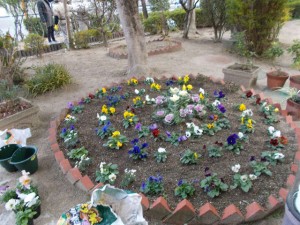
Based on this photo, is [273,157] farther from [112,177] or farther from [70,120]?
[70,120]

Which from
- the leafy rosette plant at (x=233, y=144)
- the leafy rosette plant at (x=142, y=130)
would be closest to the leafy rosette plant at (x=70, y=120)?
the leafy rosette plant at (x=142, y=130)

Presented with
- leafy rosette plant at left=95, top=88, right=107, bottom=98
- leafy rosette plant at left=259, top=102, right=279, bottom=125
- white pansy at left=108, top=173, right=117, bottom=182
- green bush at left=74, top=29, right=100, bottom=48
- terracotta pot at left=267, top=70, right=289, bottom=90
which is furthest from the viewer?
green bush at left=74, top=29, right=100, bottom=48

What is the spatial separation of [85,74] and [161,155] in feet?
14.3

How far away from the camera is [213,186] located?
7.59 feet

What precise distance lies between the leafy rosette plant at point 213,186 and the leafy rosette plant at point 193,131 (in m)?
0.69

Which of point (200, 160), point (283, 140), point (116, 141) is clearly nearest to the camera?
point (200, 160)

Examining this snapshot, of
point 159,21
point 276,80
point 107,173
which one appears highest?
point 159,21

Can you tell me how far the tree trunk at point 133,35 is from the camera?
5277 millimetres

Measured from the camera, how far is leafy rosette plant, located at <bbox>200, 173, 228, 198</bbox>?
2.29 metres

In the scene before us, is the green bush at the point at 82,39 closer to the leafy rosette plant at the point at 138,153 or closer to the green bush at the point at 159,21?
the green bush at the point at 159,21

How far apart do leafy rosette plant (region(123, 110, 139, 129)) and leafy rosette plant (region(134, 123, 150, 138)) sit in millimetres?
154

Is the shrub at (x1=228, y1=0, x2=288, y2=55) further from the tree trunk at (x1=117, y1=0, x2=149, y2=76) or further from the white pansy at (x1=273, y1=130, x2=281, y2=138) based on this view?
the white pansy at (x1=273, y1=130, x2=281, y2=138)

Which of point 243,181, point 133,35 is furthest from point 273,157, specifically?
point 133,35

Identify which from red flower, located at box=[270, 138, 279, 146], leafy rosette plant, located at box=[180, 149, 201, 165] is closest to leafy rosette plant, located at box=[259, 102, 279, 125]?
red flower, located at box=[270, 138, 279, 146]
